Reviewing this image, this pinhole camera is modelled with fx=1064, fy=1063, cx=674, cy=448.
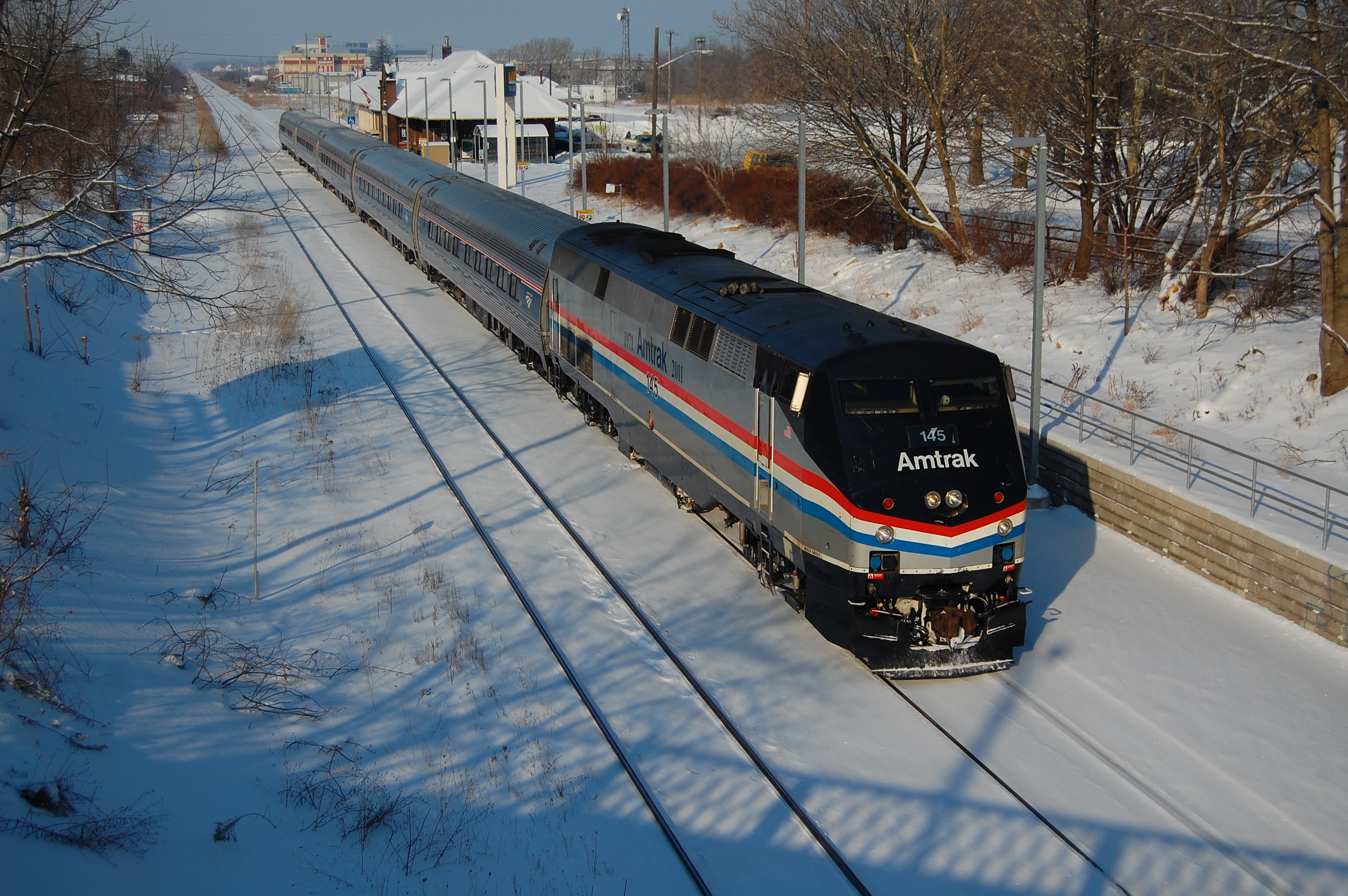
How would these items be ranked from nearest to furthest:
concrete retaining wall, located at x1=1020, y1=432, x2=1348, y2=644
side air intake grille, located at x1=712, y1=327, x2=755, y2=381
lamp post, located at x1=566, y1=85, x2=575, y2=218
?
concrete retaining wall, located at x1=1020, y1=432, x2=1348, y2=644
side air intake grille, located at x1=712, y1=327, x2=755, y2=381
lamp post, located at x1=566, y1=85, x2=575, y2=218

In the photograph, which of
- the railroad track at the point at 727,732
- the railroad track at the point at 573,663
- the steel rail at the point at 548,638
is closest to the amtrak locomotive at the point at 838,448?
the railroad track at the point at 727,732

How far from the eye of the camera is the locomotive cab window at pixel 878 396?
36.0ft

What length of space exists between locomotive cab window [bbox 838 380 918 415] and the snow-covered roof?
67.6 metres

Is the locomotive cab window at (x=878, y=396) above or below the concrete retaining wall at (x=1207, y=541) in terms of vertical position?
above

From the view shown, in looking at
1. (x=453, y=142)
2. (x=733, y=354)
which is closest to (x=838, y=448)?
(x=733, y=354)

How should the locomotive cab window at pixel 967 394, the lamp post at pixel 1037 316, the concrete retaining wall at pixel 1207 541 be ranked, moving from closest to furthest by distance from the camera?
the locomotive cab window at pixel 967 394 < the concrete retaining wall at pixel 1207 541 < the lamp post at pixel 1037 316

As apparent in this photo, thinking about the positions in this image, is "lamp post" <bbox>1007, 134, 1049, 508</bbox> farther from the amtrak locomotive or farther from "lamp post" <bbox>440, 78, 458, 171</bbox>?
"lamp post" <bbox>440, 78, 458, 171</bbox>

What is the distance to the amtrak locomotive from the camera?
10.8 metres

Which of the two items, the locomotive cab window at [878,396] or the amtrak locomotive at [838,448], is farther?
the locomotive cab window at [878,396]

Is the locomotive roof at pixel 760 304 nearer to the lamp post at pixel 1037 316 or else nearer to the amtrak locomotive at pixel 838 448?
the amtrak locomotive at pixel 838 448

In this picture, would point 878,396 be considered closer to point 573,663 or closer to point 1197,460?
point 573,663

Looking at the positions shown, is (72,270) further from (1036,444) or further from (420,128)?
(420,128)

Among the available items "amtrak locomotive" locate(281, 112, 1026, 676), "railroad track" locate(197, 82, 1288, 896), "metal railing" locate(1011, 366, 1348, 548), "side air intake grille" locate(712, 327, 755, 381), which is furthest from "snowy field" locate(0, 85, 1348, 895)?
"side air intake grille" locate(712, 327, 755, 381)

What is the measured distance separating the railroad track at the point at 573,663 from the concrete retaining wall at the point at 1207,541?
271 inches
